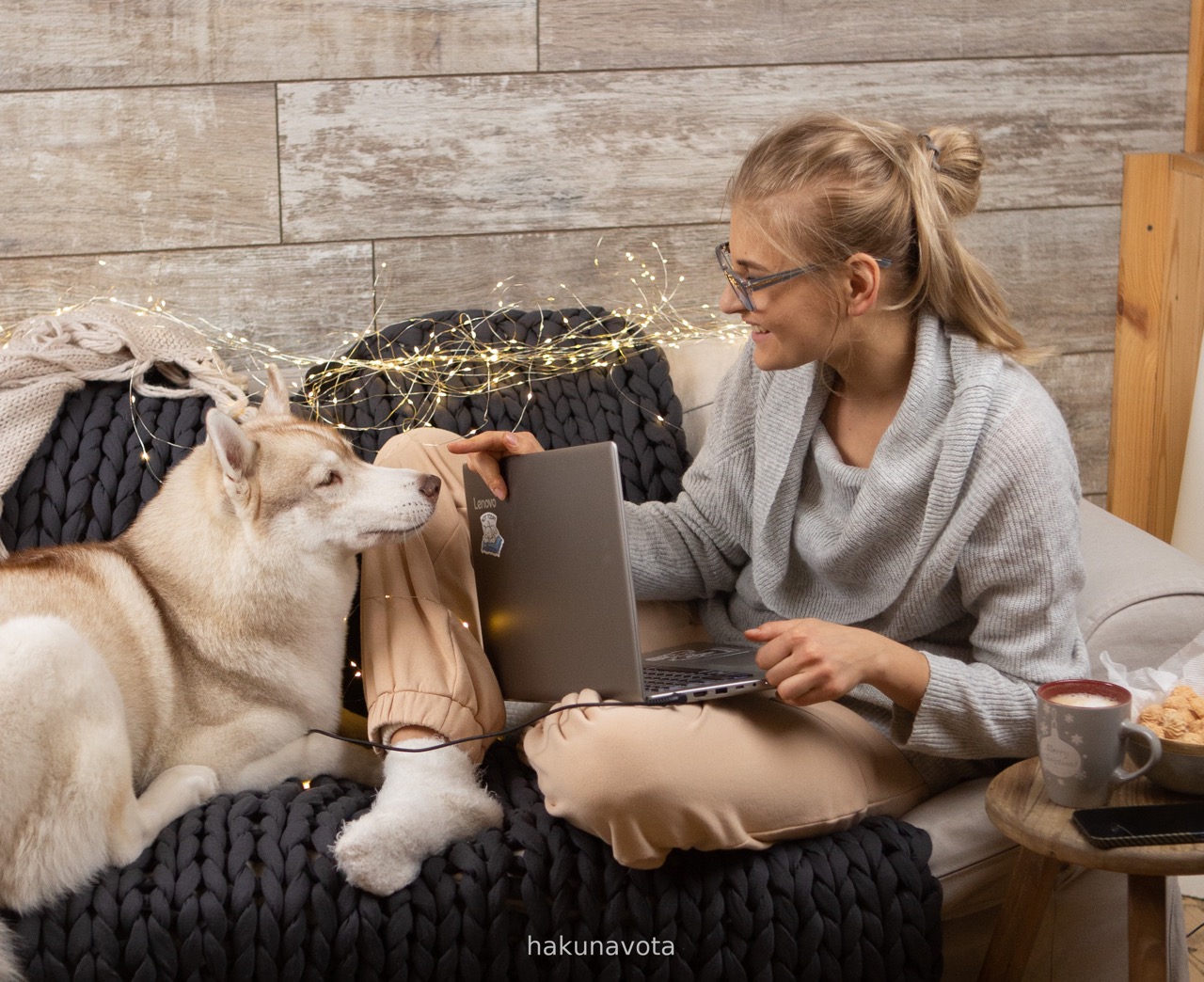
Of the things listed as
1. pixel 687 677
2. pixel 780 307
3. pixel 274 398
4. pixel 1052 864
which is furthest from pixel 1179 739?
pixel 274 398

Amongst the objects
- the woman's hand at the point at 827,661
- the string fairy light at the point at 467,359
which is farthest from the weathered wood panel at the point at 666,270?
the woman's hand at the point at 827,661

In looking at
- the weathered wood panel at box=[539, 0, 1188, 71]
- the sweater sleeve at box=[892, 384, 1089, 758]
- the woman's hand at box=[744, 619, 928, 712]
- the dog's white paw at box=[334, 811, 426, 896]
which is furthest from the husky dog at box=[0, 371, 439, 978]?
the weathered wood panel at box=[539, 0, 1188, 71]

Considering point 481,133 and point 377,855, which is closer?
point 377,855

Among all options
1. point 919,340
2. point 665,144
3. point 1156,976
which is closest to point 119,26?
point 665,144

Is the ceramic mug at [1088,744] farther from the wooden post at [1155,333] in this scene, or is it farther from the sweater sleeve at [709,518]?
the wooden post at [1155,333]

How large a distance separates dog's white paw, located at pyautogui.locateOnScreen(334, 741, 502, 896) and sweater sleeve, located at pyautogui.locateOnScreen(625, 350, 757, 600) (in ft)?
1.34

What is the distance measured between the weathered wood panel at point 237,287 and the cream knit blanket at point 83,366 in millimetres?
270

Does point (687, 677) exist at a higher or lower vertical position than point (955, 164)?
lower

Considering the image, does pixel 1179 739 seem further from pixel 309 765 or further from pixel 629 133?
pixel 629 133

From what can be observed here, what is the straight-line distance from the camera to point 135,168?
1965 mm

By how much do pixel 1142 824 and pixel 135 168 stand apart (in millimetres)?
1813

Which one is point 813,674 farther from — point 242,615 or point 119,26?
point 119,26

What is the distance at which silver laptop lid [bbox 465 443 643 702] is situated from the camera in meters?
1.20

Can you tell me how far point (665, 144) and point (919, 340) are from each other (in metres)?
Answer: 0.93
